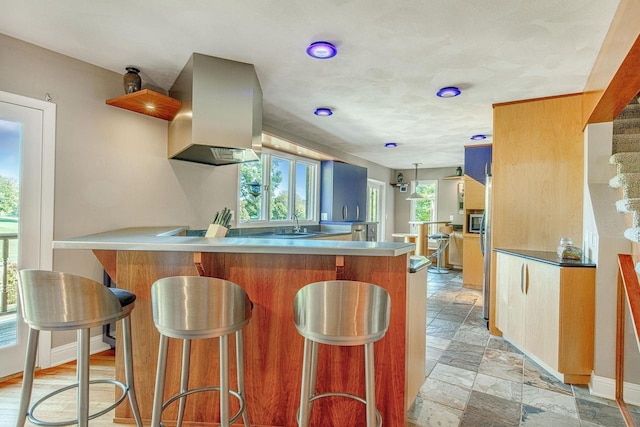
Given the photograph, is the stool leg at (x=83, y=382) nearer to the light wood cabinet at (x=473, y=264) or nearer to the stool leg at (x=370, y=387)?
the stool leg at (x=370, y=387)

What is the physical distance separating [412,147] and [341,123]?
77.2 inches

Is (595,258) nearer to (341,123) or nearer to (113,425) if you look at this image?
(341,123)

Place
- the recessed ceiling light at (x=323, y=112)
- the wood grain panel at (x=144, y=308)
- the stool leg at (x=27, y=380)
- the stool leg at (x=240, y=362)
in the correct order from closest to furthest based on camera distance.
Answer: the stool leg at (x=27, y=380) → the stool leg at (x=240, y=362) → the wood grain panel at (x=144, y=308) → the recessed ceiling light at (x=323, y=112)

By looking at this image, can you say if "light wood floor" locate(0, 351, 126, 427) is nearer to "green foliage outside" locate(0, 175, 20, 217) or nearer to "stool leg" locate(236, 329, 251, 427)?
"stool leg" locate(236, 329, 251, 427)

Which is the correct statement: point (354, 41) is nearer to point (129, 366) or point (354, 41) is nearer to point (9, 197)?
point (129, 366)

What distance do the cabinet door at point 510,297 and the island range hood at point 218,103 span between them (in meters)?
2.42

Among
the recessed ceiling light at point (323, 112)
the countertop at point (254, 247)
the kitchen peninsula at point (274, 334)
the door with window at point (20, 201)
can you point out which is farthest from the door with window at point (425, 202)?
the door with window at point (20, 201)

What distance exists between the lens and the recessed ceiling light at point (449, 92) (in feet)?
9.68

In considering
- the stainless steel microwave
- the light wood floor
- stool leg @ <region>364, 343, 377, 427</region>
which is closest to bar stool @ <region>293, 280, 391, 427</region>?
stool leg @ <region>364, 343, 377, 427</region>

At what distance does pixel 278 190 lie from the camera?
490cm

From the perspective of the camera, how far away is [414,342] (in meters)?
1.96

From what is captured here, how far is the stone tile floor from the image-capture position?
2.03 meters

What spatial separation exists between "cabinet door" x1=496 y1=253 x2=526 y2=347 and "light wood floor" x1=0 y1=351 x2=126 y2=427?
9.85ft

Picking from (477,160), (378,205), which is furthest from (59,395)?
(378,205)
